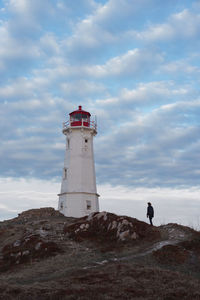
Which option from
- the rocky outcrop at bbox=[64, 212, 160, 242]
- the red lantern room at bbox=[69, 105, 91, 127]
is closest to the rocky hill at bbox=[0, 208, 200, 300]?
the rocky outcrop at bbox=[64, 212, 160, 242]

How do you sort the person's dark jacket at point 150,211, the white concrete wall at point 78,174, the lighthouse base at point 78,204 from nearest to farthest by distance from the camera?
the person's dark jacket at point 150,211, the lighthouse base at point 78,204, the white concrete wall at point 78,174

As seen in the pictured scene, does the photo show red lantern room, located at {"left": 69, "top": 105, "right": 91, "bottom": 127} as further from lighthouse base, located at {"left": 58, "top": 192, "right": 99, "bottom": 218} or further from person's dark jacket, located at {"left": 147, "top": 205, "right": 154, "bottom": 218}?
person's dark jacket, located at {"left": 147, "top": 205, "right": 154, "bottom": 218}

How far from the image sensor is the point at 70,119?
47.1 meters

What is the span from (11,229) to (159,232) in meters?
15.8

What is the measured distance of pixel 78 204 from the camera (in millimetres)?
42781

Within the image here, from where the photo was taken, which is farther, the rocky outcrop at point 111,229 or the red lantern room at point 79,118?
the red lantern room at point 79,118

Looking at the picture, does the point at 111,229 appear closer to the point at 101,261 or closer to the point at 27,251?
the point at 101,261

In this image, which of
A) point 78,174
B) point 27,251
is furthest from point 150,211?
point 78,174

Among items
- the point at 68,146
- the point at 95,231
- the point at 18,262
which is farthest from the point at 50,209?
the point at 18,262

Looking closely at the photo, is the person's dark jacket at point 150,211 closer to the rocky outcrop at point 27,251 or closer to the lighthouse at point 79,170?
the rocky outcrop at point 27,251


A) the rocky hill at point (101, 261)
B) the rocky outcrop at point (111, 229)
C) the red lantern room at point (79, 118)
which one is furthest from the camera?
the red lantern room at point (79, 118)

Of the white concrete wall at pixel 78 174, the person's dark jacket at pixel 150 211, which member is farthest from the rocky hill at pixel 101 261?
the white concrete wall at pixel 78 174

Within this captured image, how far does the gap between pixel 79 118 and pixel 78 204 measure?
12270 millimetres

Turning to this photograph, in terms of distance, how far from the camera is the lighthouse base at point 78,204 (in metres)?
42.5
